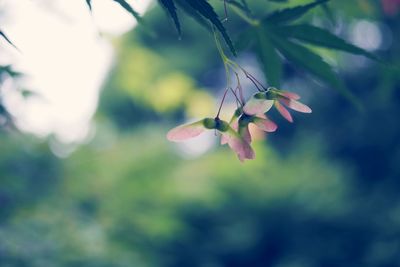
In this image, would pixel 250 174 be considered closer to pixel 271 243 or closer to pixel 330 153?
pixel 271 243

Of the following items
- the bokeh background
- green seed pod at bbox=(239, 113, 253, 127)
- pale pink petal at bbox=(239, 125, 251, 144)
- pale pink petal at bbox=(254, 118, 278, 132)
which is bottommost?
pale pink petal at bbox=(239, 125, 251, 144)

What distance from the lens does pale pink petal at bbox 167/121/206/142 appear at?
0.55 metres

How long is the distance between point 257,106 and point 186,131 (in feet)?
0.29

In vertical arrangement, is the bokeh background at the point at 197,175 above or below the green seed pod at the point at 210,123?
above

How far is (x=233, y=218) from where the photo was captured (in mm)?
3727

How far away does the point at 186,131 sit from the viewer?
56 cm

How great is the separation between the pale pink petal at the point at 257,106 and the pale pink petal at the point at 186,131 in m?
0.06

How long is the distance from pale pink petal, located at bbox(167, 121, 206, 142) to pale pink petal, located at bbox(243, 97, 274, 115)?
61 millimetres

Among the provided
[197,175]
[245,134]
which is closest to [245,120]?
[245,134]

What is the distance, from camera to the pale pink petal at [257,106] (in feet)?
1.71

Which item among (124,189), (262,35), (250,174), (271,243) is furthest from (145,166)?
(262,35)

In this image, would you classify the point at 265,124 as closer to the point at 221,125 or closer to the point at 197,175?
the point at 221,125

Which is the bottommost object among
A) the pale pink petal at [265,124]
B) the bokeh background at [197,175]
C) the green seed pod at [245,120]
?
the pale pink petal at [265,124]

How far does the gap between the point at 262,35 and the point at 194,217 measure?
307 centimetres
